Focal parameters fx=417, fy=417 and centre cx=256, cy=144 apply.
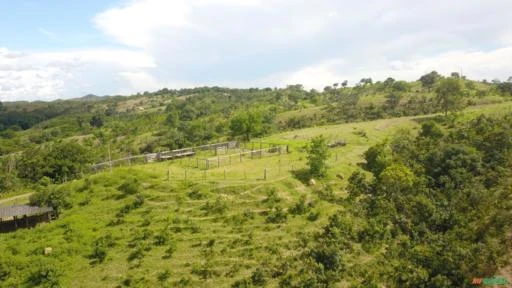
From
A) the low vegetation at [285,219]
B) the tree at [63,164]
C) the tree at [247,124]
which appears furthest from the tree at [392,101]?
the tree at [63,164]

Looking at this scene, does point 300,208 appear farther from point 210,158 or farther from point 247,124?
point 247,124

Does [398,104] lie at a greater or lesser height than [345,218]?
greater

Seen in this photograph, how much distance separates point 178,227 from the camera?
3775 centimetres

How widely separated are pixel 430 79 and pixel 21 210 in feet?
364

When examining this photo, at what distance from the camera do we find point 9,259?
1314 inches

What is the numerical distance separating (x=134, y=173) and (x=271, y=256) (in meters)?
21.4

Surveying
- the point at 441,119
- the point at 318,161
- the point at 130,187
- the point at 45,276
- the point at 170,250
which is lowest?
the point at 45,276

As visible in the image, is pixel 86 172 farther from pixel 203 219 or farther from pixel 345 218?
pixel 345 218

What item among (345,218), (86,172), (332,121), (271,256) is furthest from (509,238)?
(332,121)

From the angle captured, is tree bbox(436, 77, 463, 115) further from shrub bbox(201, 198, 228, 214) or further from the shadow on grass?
shrub bbox(201, 198, 228, 214)

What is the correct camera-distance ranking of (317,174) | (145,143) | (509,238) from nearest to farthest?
(509,238)
(317,174)
(145,143)

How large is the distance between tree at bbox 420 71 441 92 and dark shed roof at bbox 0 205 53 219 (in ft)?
340

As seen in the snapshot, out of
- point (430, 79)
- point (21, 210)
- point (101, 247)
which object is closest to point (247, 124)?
point (21, 210)

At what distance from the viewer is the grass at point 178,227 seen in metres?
32.2
